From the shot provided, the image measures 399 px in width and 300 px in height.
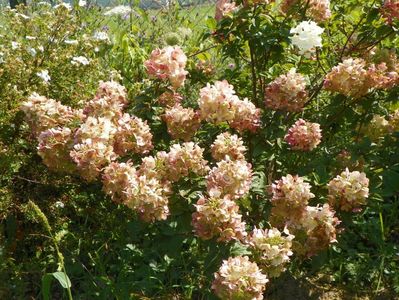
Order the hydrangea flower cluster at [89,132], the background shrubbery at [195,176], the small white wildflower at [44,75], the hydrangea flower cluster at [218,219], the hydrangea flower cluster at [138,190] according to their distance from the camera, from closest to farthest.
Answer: the hydrangea flower cluster at [218,219] → the hydrangea flower cluster at [138,190] → the hydrangea flower cluster at [89,132] → the background shrubbery at [195,176] → the small white wildflower at [44,75]

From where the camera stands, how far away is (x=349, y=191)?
2.18m

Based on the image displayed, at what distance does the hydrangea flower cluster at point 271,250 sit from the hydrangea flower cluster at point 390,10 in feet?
3.96

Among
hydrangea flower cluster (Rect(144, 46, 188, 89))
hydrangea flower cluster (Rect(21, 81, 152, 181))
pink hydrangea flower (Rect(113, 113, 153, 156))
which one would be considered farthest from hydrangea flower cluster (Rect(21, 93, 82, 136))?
hydrangea flower cluster (Rect(144, 46, 188, 89))

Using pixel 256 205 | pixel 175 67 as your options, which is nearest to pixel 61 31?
pixel 175 67

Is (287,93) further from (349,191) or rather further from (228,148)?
(349,191)

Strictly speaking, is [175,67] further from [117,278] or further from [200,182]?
[117,278]

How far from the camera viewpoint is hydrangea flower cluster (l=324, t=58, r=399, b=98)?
2.41m

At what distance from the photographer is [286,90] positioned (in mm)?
2455

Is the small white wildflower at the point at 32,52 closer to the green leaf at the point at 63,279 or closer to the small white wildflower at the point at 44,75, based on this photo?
the small white wildflower at the point at 44,75

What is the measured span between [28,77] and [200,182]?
114cm

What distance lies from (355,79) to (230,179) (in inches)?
29.1

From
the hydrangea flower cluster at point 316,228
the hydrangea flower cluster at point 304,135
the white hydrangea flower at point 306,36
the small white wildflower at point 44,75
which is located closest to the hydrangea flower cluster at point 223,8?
the white hydrangea flower at point 306,36

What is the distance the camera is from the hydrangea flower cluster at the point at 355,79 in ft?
7.91

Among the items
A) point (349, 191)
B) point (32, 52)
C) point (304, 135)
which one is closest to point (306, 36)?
point (304, 135)
